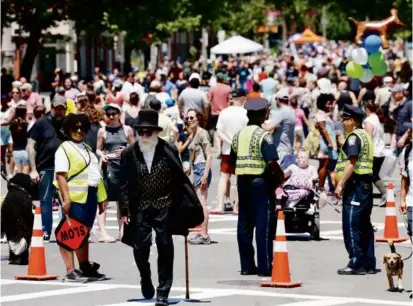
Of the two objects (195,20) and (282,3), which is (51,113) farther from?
(282,3)

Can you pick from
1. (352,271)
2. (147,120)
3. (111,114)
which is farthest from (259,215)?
(111,114)

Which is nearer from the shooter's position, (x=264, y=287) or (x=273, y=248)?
(x=264, y=287)

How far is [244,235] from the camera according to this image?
16469 millimetres

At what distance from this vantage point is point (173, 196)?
48.4 feet

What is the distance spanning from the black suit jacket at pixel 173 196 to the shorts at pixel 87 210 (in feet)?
4.80

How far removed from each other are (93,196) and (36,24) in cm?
3630

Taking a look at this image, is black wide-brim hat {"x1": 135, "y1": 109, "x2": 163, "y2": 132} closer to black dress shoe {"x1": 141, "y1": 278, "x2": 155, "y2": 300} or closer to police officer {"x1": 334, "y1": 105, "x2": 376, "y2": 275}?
black dress shoe {"x1": 141, "y1": 278, "x2": 155, "y2": 300}

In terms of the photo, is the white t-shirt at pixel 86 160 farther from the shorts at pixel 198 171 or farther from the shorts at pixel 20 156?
the shorts at pixel 20 156

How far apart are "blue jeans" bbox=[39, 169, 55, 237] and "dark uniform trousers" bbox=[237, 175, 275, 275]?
14.1ft

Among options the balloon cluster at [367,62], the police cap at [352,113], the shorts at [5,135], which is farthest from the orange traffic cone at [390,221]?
the balloon cluster at [367,62]

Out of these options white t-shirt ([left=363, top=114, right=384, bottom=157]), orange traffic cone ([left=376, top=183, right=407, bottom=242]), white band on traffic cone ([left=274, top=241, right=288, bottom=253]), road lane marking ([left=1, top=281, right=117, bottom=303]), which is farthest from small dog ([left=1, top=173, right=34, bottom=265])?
white t-shirt ([left=363, top=114, right=384, bottom=157])

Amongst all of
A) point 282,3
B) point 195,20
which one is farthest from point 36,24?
point 282,3

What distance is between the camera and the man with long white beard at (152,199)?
14.6 meters

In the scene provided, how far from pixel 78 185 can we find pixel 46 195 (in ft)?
13.0
